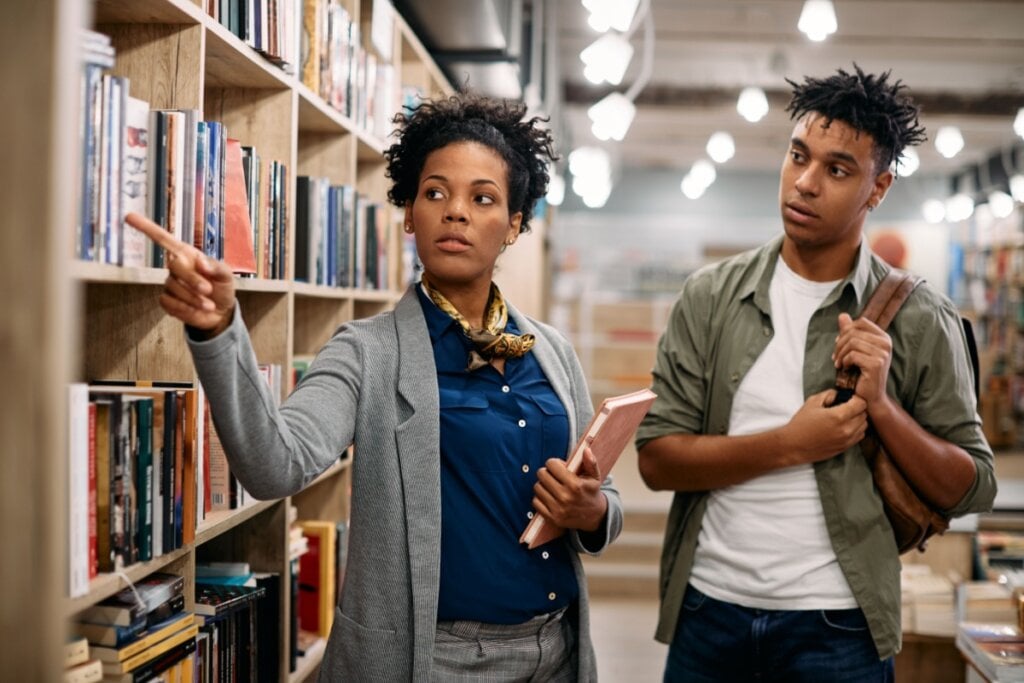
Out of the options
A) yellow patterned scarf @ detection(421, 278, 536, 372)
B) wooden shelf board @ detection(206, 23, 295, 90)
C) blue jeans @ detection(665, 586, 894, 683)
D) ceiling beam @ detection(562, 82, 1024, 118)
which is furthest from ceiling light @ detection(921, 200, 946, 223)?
yellow patterned scarf @ detection(421, 278, 536, 372)

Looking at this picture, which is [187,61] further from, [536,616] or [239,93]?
[536,616]

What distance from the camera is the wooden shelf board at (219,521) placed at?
152cm

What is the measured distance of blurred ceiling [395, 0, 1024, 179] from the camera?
5574 mm

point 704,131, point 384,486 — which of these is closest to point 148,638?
point 384,486

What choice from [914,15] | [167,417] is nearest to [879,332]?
[167,417]

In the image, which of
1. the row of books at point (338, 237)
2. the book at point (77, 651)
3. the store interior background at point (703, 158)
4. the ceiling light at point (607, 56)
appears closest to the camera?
the book at point (77, 651)

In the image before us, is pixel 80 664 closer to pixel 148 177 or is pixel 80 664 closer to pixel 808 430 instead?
pixel 148 177

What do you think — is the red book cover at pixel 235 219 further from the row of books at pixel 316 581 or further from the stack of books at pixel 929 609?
the stack of books at pixel 929 609

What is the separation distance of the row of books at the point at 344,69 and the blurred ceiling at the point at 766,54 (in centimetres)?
105

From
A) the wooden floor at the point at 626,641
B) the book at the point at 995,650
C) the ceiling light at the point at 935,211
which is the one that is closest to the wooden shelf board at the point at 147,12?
the book at the point at 995,650

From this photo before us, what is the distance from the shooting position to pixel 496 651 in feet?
4.14

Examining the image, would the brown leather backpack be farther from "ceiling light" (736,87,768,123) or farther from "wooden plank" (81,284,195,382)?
"ceiling light" (736,87,768,123)

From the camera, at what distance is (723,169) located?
12.2 metres

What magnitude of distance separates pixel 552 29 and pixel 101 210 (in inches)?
179
